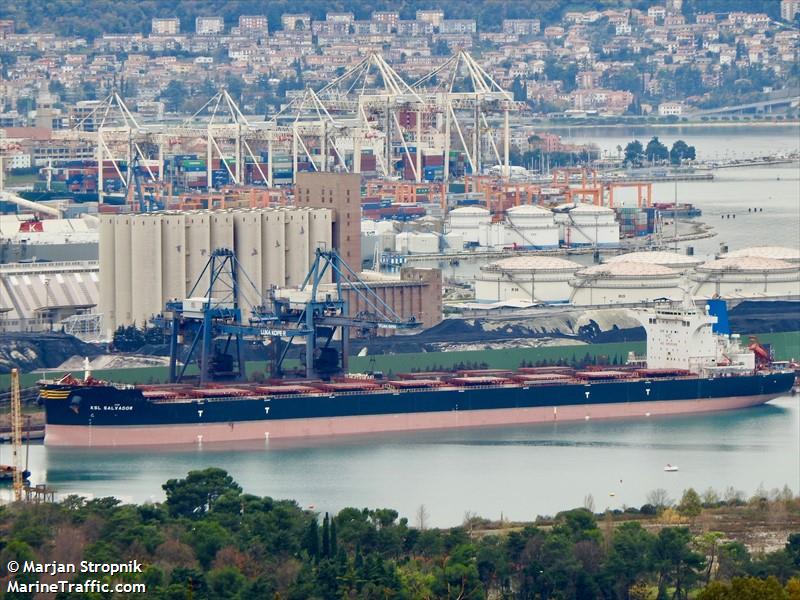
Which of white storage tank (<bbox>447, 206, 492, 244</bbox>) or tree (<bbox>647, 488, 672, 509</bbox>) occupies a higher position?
white storage tank (<bbox>447, 206, 492, 244</bbox>)

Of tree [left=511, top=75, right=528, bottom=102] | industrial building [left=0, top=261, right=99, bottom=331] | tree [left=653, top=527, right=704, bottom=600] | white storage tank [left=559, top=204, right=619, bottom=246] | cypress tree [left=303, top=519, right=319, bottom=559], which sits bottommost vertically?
tree [left=653, top=527, right=704, bottom=600]

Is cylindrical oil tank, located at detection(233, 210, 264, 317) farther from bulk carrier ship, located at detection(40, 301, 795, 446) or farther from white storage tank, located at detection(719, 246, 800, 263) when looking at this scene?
white storage tank, located at detection(719, 246, 800, 263)

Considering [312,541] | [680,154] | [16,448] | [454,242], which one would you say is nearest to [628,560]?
[312,541]

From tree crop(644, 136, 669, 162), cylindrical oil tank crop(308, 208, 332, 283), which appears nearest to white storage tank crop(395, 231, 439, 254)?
cylindrical oil tank crop(308, 208, 332, 283)

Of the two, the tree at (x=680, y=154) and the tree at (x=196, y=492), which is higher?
the tree at (x=680, y=154)

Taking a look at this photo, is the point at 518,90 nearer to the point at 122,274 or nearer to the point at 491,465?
the point at 122,274

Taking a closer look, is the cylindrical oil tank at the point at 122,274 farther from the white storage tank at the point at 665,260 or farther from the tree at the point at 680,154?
the tree at the point at 680,154

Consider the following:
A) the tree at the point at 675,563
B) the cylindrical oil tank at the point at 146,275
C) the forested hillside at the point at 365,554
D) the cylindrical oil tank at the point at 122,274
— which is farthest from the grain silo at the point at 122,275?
the tree at the point at 675,563
